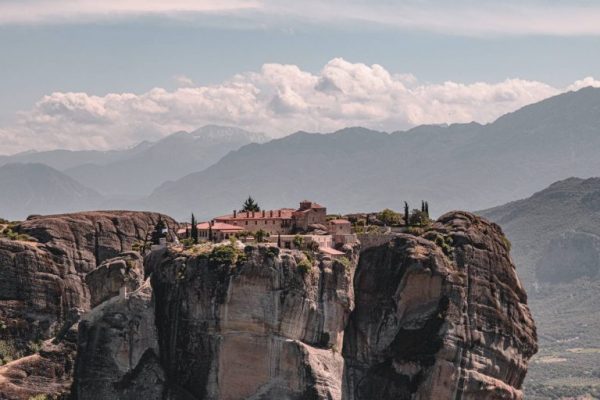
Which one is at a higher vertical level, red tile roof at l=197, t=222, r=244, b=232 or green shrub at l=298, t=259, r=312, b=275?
red tile roof at l=197, t=222, r=244, b=232

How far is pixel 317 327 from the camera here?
359 ft

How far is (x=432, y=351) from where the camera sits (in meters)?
112

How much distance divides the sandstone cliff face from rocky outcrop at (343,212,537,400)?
2689cm

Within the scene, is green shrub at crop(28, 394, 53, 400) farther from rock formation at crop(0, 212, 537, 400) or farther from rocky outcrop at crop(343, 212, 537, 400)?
rocky outcrop at crop(343, 212, 537, 400)

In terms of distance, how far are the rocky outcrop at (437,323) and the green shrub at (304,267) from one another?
24.6 ft

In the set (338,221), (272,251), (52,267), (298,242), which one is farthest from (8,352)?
(272,251)

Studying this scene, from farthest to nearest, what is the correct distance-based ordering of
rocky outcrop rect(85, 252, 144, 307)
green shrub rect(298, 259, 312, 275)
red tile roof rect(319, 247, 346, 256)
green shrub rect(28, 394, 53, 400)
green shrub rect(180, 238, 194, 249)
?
green shrub rect(180, 238, 194, 249)
green shrub rect(28, 394, 53, 400)
rocky outcrop rect(85, 252, 144, 307)
red tile roof rect(319, 247, 346, 256)
green shrub rect(298, 259, 312, 275)

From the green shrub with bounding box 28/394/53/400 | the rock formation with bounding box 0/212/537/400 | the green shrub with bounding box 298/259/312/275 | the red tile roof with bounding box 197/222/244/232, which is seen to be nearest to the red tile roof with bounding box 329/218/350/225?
the rock formation with bounding box 0/212/537/400

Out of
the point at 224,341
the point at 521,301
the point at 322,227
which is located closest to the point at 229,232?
the point at 322,227

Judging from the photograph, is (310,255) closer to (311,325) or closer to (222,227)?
(311,325)

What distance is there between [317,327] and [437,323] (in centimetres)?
975

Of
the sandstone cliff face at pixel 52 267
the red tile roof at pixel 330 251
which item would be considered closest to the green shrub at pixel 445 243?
the red tile roof at pixel 330 251

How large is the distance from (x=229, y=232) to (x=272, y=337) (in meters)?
17.5

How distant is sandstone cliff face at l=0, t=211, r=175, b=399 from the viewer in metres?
134
